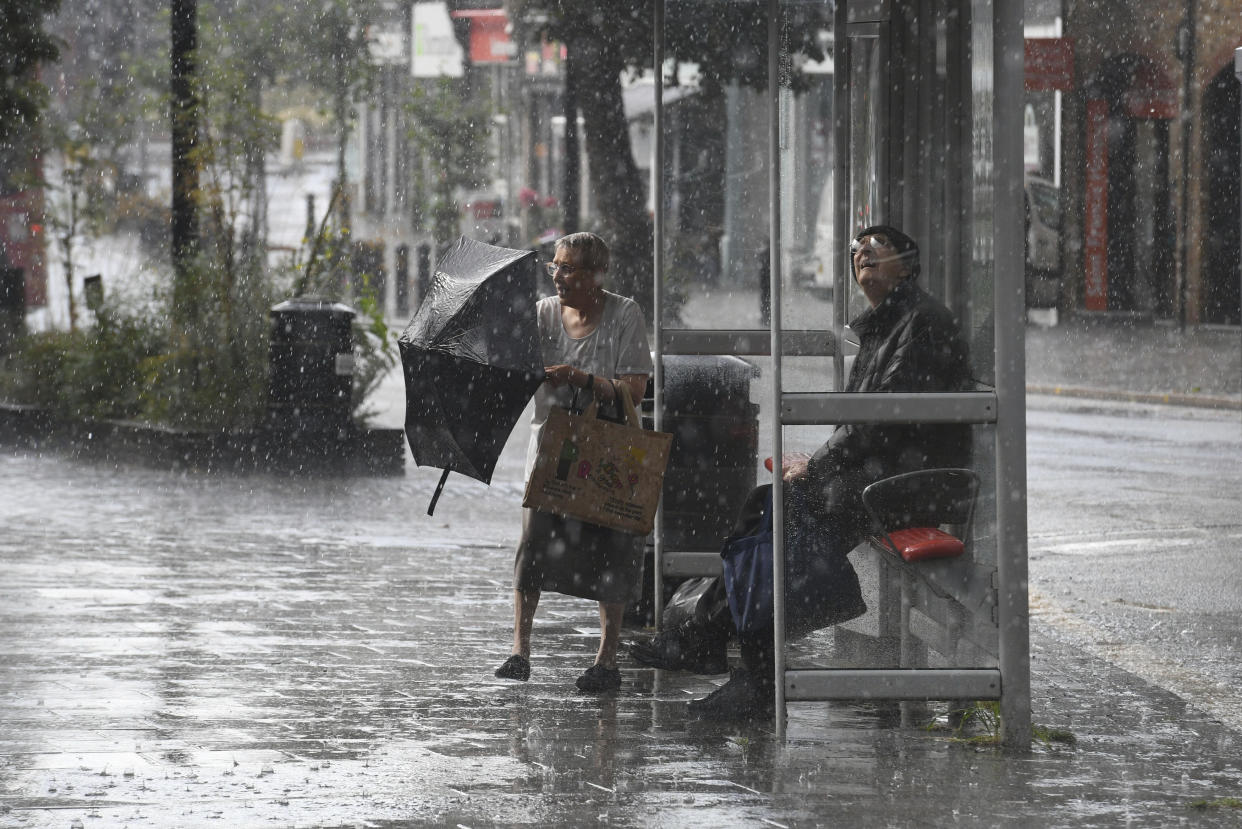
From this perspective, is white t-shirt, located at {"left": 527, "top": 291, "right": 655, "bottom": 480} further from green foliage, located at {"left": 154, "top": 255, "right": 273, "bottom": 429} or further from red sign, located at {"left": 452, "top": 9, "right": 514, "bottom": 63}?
red sign, located at {"left": 452, "top": 9, "right": 514, "bottom": 63}

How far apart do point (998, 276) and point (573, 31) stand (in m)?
14.0

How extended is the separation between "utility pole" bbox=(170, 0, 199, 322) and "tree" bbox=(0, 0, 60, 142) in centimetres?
253

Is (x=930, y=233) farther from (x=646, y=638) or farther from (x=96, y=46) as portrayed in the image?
(x=96, y=46)

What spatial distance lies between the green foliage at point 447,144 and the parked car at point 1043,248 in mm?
12287

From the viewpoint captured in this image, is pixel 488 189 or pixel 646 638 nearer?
pixel 646 638

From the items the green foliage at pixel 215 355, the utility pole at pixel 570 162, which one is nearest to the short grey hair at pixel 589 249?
the green foliage at pixel 215 355

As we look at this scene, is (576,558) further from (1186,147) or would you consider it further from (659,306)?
(1186,147)

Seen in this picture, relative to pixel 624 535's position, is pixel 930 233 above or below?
above

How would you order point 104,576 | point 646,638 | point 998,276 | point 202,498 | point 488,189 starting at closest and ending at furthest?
point 998,276 < point 646,638 < point 104,576 < point 202,498 < point 488,189

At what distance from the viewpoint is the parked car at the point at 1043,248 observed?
112ft

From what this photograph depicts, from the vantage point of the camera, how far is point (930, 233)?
22.1 feet

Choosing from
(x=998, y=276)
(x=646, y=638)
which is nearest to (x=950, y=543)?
(x=998, y=276)

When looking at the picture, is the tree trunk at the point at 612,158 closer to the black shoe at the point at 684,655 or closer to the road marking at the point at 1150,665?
the road marking at the point at 1150,665

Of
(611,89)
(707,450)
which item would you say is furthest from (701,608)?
(611,89)
